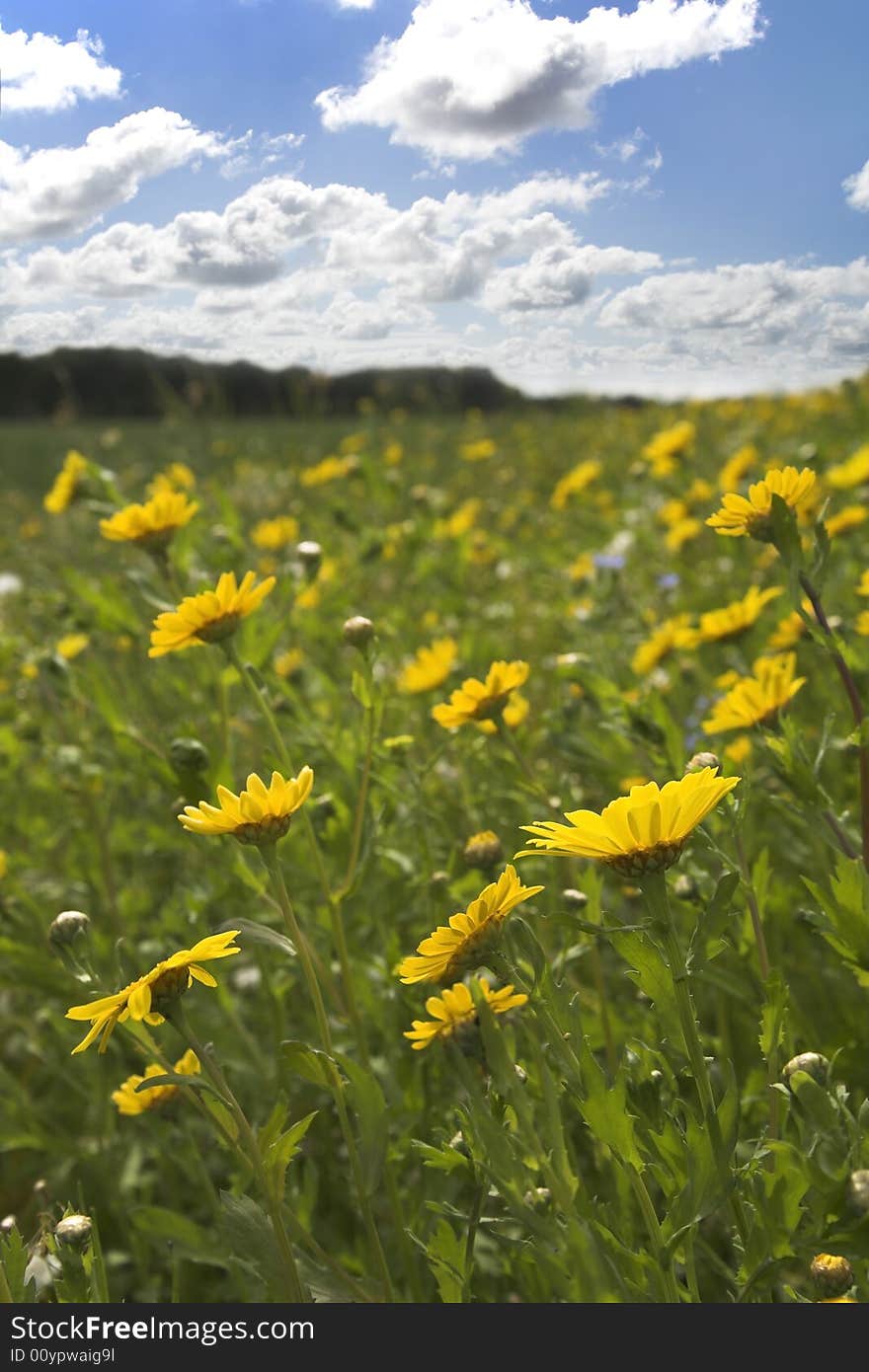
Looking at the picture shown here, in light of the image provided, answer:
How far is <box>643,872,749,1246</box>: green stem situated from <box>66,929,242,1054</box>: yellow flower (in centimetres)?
36

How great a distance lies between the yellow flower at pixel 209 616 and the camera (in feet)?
4.98

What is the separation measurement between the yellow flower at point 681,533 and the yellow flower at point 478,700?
1.88 meters

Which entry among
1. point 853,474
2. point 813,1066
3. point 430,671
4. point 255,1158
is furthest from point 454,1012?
point 853,474

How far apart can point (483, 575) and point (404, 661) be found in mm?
1239

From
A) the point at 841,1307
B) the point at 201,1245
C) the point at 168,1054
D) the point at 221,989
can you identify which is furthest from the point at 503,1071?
the point at 168,1054

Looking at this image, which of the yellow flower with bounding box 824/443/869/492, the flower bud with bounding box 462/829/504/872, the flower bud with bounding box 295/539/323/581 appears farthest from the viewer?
the yellow flower with bounding box 824/443/869/492

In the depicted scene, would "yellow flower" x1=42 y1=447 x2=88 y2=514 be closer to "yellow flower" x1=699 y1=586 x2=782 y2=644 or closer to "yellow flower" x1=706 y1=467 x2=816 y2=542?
"yellow flower" x1=699 y1=586 x2=782 y2=644

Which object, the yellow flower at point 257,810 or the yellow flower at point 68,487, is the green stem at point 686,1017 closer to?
the yellow flower at point 257,810

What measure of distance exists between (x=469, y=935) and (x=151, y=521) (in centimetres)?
121

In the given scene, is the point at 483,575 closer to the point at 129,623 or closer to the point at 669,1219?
the point at 129,623

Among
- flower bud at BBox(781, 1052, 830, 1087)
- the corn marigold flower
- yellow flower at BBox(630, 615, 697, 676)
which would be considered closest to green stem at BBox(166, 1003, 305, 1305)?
flower bud at BBox(781, 1052, 830, 1087)

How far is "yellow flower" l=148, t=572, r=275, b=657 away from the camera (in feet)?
4.98

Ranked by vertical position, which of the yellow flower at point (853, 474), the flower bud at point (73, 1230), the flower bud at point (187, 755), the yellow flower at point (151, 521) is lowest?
the flower bud at point (73, 1230)

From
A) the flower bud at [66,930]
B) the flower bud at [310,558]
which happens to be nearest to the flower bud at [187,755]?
the flower bud at [66,930]
